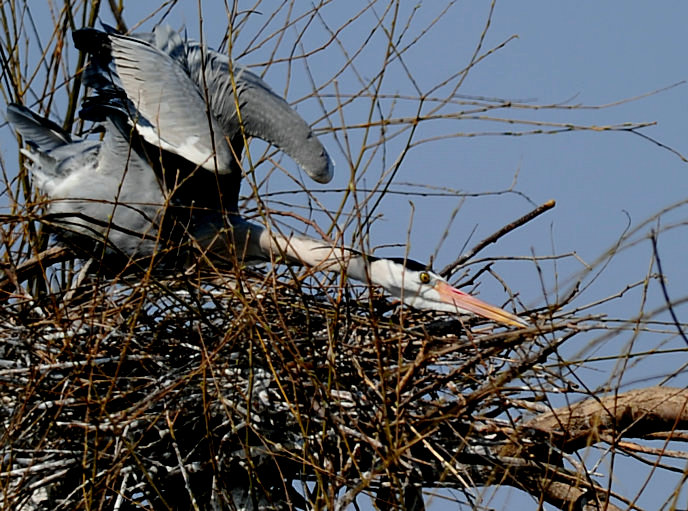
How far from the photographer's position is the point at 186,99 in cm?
407

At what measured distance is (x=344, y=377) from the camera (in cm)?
305

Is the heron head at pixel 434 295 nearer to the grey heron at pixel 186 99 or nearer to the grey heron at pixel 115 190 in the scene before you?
the grey heron at pixel 115 190

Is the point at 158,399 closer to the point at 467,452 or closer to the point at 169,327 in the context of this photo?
the point at 169,327

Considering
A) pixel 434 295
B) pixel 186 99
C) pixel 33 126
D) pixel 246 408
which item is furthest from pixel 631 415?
pixel 33 126

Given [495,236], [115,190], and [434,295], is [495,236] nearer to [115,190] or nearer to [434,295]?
[434,295]

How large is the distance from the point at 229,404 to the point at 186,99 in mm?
1522

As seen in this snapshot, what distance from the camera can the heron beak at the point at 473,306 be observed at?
137 inches

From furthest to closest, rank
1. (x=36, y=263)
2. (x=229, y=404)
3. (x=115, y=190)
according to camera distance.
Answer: (x=115, y=190), (x=36, y=263), (x=229, y=404)

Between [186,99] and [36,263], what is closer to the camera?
[36,263]

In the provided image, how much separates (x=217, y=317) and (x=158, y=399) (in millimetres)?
358

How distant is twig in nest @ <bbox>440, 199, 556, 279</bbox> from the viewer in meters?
3.36

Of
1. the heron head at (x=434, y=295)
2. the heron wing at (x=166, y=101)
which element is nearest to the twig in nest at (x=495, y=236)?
the heron head at (x=434, y=295)

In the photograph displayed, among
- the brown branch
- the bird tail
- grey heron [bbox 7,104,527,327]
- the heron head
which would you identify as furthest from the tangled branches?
the bird tail

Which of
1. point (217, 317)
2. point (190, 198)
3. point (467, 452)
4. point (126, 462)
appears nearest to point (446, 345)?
point (467, 452)
